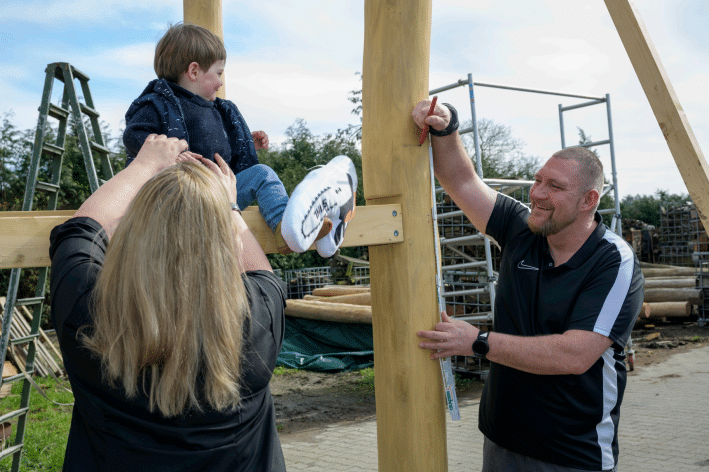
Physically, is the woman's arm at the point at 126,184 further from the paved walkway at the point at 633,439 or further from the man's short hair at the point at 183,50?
the paved walkway at the point at 633,439

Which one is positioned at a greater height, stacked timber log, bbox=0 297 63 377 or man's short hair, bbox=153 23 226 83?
man's short hair, bbox=153 23 226 83

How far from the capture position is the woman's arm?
155cm

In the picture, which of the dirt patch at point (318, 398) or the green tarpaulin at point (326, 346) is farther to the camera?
the green tarpaulin at point (326, 346)

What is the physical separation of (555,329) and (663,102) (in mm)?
1075

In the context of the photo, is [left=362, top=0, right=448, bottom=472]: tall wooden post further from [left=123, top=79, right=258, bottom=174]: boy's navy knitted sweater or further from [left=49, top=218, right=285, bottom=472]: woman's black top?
[left=49, top=218, right=285, bottom=472]: woman's black top

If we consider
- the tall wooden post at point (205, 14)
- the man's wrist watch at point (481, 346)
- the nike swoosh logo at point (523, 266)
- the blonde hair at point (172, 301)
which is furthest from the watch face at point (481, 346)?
the tall wooden post at point (205, 14)

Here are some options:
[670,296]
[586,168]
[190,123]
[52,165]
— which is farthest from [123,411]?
[670,296]

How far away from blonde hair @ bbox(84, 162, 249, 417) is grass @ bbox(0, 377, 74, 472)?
14.3ft

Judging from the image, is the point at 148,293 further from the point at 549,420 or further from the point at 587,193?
the point at 587,193

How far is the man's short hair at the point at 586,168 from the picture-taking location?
2.58 m

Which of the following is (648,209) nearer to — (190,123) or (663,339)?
(663,339)

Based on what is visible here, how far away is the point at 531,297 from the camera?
2.51 m

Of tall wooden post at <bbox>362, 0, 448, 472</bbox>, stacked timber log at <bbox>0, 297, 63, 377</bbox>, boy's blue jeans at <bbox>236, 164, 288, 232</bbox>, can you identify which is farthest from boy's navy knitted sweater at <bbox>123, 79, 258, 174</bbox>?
stacked timber log at <bbox>0, 297, 63, 377</bbox>

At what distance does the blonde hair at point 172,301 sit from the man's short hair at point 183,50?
1026mm
